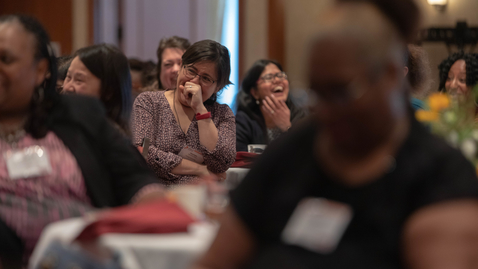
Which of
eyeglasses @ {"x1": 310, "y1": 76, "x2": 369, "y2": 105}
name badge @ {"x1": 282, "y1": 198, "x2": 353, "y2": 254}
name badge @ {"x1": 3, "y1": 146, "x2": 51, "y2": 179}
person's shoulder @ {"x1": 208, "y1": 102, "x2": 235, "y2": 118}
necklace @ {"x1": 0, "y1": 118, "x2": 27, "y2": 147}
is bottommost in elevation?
person's shoulder @ {"x1": 208, "y1": 102, "x2": 235, "y2": 118}

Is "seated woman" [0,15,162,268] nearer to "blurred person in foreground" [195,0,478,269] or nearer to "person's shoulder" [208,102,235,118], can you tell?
"blurred person in foreground" [195,0,478,269]

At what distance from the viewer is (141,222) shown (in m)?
1.21

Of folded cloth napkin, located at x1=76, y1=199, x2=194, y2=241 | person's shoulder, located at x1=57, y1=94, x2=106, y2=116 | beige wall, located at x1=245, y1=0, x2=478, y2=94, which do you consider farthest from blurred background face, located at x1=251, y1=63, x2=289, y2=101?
folded cloth napkin, located at x1=76, y1=199, x2=194, y2=241

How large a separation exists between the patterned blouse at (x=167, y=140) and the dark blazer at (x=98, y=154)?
0.95 meters

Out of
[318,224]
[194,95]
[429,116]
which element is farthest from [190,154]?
[318,224]

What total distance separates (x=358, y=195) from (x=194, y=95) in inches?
79.9

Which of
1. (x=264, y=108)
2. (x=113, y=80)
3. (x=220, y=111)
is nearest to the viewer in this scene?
(x=113, y=80)

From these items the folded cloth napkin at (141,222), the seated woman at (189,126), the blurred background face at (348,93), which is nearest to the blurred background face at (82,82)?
the seated woman at (189,126)

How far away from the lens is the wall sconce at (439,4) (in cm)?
640

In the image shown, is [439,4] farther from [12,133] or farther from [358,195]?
[358,195]

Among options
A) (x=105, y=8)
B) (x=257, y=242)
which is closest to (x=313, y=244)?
(x=257, y=242)

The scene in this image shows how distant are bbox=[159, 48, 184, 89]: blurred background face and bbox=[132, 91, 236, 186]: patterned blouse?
3.12 feet

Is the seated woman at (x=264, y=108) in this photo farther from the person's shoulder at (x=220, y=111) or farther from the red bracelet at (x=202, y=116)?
the red bracelet at (x=202, y=116)

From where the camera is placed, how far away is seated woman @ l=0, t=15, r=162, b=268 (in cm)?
151
